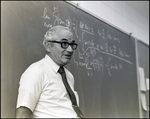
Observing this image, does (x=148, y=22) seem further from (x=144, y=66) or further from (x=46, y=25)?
(x=46, y=25)

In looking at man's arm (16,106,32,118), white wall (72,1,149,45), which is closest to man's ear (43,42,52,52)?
man's arm (16,106,32,118)

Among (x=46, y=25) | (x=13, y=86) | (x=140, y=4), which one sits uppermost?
(x=140, y=4)

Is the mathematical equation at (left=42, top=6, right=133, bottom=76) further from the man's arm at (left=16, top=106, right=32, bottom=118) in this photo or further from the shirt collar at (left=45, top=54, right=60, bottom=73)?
the man's arm at (left=16, top=106, right=32, bottom=118)

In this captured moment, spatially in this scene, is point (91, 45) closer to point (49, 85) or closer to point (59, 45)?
point (59, 45)

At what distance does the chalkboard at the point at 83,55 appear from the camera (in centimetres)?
105

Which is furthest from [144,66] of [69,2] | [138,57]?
[69,2]

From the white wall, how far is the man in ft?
1.80

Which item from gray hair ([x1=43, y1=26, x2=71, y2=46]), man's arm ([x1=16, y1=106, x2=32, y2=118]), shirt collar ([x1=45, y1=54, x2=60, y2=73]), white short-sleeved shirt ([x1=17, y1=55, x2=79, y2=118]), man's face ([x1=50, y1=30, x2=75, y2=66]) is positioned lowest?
man's arm ([x1=16, y1=106, x2=32, y2=118])

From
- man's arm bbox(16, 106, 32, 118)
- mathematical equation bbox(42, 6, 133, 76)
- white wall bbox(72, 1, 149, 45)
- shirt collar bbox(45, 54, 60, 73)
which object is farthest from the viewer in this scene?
white wall bbox(72, 1, 149, 45)

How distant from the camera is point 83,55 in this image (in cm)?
156

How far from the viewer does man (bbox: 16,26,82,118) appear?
0.97m

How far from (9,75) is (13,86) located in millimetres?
56

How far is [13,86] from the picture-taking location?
40.6 inches

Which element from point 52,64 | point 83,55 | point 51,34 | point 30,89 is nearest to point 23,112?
point 30,89
